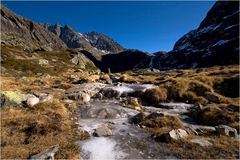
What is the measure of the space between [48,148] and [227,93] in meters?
22.0

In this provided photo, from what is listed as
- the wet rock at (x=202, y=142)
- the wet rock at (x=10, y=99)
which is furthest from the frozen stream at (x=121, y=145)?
the wet rock at (x=10, y=99)

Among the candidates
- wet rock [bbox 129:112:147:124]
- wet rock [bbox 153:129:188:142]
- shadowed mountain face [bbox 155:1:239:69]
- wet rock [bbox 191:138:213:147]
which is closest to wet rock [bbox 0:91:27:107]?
wet rock [bbox 129:112:147:124]

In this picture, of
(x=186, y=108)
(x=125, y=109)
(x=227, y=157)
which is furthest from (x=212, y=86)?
(x=227, y=157)

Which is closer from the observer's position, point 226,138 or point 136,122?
point 226,138

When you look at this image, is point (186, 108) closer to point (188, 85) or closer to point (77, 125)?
point (188, 85)

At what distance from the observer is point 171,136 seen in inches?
498

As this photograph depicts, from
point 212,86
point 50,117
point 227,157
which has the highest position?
point 212,86

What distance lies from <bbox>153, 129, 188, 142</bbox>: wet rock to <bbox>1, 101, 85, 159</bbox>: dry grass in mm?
4900

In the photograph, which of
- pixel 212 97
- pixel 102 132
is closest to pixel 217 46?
pixel 212 97

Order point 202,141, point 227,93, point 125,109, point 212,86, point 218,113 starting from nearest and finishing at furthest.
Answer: point 202,141 → point 218,113 → point 125,109 → point 227,93 → point 212,86

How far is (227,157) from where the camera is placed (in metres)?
10.6

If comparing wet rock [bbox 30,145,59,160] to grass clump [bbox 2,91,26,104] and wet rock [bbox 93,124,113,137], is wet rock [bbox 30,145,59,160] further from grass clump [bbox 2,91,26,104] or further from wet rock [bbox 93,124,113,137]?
grass clump [bbox 2,91,26,104]

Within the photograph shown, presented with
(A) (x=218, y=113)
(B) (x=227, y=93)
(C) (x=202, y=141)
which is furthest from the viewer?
(B) (x=227, y=93)

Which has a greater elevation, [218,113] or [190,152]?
[218,113]
